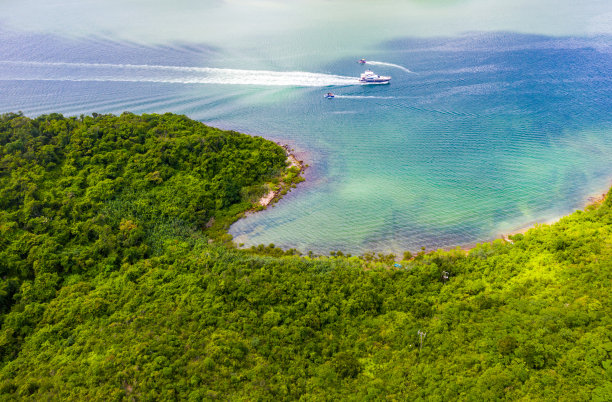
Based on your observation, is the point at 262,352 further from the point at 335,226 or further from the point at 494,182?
the point at 494,182

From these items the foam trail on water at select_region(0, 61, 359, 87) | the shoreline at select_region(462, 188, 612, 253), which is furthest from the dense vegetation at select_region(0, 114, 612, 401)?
the foam trail on water at select_region(0, 61, 359, 87)

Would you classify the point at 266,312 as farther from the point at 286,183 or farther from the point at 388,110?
the point at 388,110

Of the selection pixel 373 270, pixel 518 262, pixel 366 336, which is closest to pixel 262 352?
pixel 366 336

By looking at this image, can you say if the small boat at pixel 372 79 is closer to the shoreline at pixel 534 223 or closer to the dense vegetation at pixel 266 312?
the shoreline at pixel 534 223

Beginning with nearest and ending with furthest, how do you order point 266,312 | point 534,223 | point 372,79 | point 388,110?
point 266,312
point 534,223
point 388,110
point 372,79

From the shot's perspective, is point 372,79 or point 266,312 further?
point 372,79

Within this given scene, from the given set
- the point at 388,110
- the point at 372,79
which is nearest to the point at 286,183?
the point at 388,110
